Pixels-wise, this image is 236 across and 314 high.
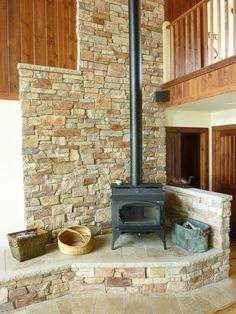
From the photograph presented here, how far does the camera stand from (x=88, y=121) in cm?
361

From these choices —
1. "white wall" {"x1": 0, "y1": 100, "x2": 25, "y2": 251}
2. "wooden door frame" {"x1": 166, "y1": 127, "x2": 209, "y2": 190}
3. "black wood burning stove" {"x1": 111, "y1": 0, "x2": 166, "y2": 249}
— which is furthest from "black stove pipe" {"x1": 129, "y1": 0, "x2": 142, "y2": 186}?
"wooden door frame" {"x1": 166, "y1": 127, "x2": 209, "y2": 190}

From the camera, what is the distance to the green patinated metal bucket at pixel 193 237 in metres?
3.07

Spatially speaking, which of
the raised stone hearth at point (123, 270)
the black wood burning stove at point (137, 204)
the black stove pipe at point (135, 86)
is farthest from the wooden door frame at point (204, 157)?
the black wood burning stove at point (137, 204)

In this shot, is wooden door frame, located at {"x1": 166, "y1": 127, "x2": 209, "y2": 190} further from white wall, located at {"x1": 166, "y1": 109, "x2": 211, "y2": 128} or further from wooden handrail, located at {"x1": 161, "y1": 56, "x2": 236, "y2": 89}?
wooden handrail, located at {"x1": 161, "y1": 56, "x2": 236, "y2": 89}

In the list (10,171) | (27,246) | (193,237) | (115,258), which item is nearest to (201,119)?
(193,237)

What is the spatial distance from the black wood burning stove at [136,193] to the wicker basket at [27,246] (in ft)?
2.95

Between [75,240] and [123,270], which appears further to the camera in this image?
[75,240]

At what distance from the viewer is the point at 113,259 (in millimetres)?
2924

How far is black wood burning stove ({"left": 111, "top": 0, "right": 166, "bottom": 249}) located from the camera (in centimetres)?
320

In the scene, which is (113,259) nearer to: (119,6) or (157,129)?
(157,129)

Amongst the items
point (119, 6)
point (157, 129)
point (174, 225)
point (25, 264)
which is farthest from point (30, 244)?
point (119, 6)

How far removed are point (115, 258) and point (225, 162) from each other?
2.77 meters

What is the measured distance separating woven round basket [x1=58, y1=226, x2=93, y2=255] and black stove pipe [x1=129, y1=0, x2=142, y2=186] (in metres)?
0.96

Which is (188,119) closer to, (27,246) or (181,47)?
(181,47)
